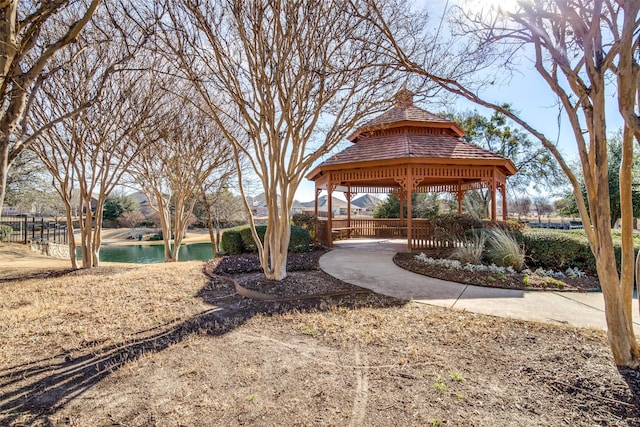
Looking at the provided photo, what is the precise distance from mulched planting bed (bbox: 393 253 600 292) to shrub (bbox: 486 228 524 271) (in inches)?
19.3

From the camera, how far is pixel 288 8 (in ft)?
14.5

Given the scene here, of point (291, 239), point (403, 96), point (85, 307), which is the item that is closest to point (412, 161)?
point (403, 96)

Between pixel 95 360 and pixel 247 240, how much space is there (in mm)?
6799

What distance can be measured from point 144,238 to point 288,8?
3348 centimetres

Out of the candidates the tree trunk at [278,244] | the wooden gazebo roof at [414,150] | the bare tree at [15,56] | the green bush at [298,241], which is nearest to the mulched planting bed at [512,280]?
the tree trunk at [278,244]

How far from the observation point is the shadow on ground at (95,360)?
2172mm

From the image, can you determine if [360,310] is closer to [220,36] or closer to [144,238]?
[220,36]

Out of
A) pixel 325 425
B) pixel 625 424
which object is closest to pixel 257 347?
pixel 325 425

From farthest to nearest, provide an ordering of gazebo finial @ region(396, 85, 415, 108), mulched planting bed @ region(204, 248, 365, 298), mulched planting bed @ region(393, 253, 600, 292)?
1. gazebo finial @ region(396, 85, 415, 108)
2. mulched planting bed @ region(393, 253, 600, 292)
3. mulched planting bed @ region(204, 248, 365, 298)

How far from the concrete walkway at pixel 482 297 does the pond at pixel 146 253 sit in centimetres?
1717

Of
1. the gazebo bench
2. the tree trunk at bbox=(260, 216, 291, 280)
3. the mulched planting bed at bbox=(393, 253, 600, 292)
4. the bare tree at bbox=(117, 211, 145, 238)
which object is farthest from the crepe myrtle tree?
the bare tree at bbox=(117, 211, 145, 238)

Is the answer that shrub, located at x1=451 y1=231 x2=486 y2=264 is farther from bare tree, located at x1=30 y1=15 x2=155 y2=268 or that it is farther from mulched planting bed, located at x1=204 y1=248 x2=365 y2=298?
bare tree, located at x1=30 y1=15 x2=155 y2=268

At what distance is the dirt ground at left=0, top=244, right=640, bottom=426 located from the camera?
2.00 metres

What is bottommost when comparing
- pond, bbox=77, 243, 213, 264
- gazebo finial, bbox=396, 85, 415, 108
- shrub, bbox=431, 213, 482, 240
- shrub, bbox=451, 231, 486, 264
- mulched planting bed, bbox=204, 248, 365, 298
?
pond, bbox=77, 243, 213, 264
